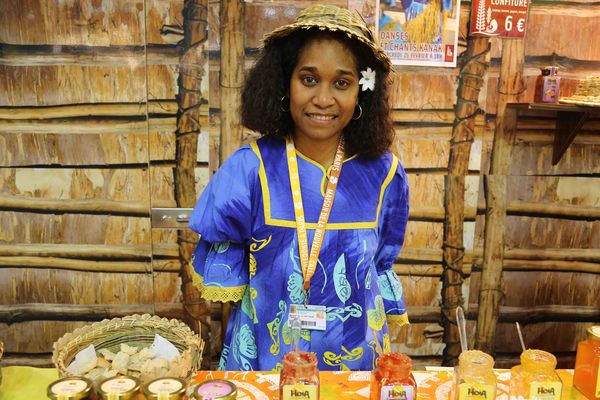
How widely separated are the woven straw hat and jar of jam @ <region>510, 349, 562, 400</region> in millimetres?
873

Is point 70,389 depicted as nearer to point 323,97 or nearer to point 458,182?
point 323,97

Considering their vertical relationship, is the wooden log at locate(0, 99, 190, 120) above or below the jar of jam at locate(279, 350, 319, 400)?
above

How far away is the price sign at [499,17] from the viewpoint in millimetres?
2285

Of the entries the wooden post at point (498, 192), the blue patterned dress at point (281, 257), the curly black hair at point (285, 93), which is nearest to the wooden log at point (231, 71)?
the curly black hair at point (285, 93)

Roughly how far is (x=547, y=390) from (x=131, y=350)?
99 cm

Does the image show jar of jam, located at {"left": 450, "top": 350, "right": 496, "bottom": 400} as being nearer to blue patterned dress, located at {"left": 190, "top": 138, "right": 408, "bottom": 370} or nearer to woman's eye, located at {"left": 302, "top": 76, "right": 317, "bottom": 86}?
blue patterned dress, located at {"left": 190, "top": 138, "right": 408, "bottom": 370}

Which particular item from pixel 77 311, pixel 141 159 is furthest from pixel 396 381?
pixel 77 311

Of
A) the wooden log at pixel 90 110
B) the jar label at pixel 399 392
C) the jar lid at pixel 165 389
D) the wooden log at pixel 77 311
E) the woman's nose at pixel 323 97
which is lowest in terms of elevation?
the wooden log at pixel 77 311

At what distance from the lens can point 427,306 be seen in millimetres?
2561

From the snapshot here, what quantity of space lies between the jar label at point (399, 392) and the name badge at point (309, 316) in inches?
14.8

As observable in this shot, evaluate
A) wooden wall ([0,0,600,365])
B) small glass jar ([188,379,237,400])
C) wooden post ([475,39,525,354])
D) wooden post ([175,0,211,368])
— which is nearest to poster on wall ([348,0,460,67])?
wooden wall ([0,0,600,365])

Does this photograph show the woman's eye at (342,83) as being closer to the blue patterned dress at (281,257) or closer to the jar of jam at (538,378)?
the blue patterned dress at (281,257)

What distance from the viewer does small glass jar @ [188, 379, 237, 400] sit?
1.00 m

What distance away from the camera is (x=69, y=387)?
98cm
